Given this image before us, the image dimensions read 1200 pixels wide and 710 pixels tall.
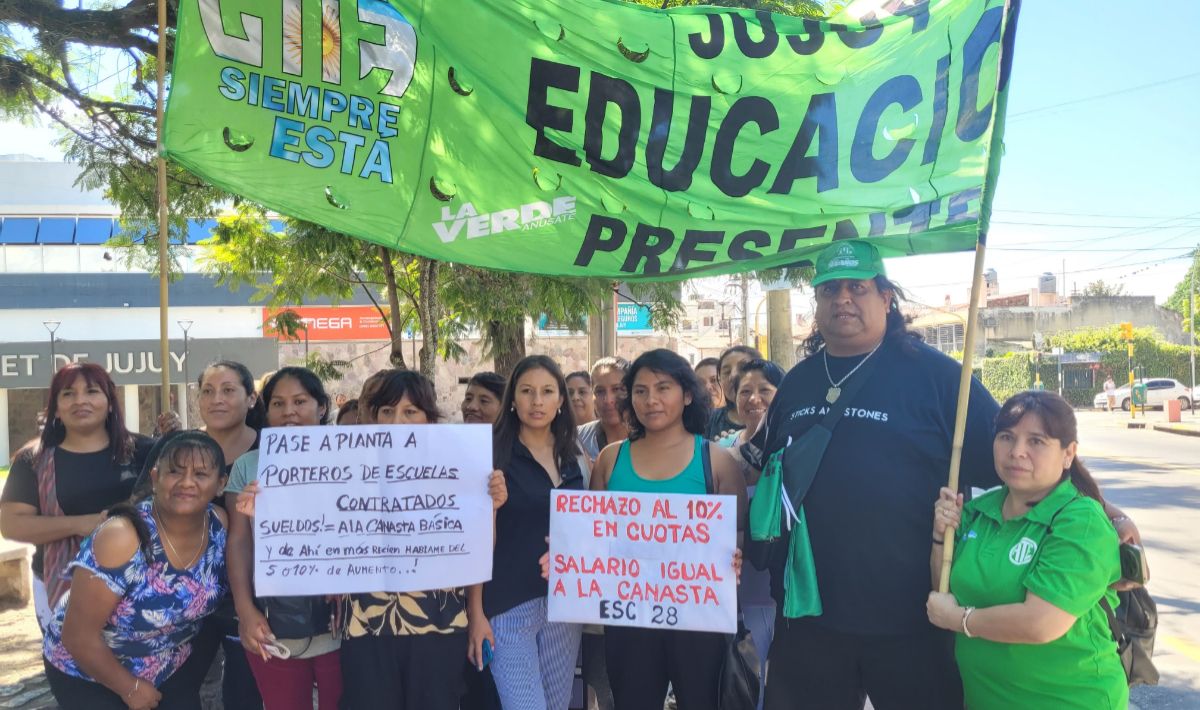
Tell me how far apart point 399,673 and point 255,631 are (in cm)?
59

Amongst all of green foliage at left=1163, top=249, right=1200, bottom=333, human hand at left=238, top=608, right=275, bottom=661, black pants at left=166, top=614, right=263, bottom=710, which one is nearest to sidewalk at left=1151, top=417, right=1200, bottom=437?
black pants at left=166, top=614, right=263, bottom=710

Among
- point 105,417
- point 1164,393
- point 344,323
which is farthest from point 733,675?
point 1164,393

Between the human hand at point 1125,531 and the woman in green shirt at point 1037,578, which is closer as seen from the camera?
the woman in green shirt at point 1037,578

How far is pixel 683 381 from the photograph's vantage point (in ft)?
12.1

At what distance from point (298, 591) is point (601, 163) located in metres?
2.22

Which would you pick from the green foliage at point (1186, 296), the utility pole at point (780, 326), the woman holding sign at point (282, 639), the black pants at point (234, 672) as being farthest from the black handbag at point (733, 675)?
the green foliage at point (1186, 296)

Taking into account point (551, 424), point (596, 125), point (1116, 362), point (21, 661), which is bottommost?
point (21, 661)

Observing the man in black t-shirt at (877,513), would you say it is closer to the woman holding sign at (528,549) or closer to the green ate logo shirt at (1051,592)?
the green ate logo shirt at (1051,592)

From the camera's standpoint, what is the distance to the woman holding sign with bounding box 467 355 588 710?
3529mm

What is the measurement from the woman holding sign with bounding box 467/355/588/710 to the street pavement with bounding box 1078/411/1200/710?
12.3 feet

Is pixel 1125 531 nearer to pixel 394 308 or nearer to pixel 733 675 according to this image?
pixel 733 675

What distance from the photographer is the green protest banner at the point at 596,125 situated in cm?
347

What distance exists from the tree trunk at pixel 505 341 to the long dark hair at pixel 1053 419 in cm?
742

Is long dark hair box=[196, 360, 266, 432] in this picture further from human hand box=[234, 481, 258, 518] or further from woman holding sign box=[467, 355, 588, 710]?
woman holding sign box=[467, 355, 588, 710]
